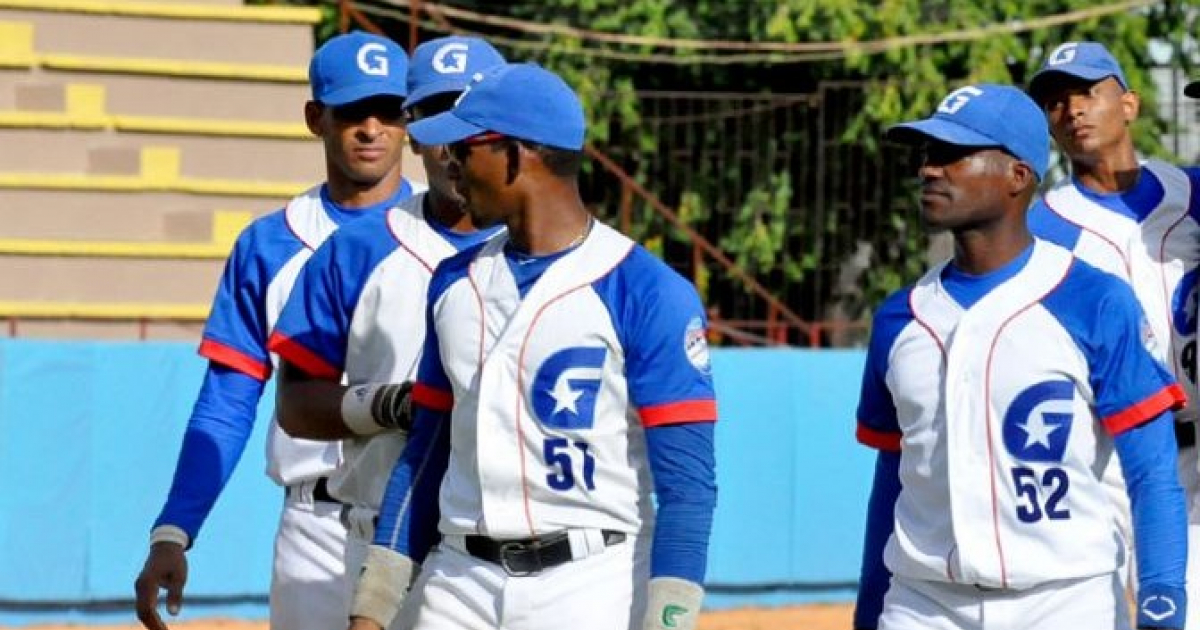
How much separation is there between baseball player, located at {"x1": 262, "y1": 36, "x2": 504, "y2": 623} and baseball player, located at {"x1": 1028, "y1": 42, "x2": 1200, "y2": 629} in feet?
6.90

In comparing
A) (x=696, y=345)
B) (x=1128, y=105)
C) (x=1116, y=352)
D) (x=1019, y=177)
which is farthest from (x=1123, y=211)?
(x=696, y=345)

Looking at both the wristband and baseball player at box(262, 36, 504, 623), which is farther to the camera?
the wristband

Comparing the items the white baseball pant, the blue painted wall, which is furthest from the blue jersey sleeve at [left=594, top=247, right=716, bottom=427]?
the blue painted wall

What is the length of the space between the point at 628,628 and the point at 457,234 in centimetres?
138

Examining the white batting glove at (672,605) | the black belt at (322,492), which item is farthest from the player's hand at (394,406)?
the white batting glove at (672,605)

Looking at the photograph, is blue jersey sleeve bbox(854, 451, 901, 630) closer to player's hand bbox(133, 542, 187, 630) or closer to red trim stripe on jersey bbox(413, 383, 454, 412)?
red trim stripe on jersey bbox(413, 383, 454, 412)

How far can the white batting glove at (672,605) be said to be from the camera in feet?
16.7

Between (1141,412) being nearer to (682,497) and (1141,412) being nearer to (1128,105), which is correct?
(682,497)

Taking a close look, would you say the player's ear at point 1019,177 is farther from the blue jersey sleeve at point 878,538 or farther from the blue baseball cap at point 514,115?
the blue baseball cap at point 514,115

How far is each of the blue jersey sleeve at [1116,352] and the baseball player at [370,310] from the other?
4.95ft

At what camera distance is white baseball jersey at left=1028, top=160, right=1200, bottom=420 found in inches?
299

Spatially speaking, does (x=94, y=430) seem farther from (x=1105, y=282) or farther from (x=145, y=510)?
(x=1105, y=282)

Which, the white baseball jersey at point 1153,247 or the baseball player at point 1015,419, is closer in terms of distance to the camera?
the baseball player at point 1015,419

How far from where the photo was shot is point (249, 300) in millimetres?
6832
